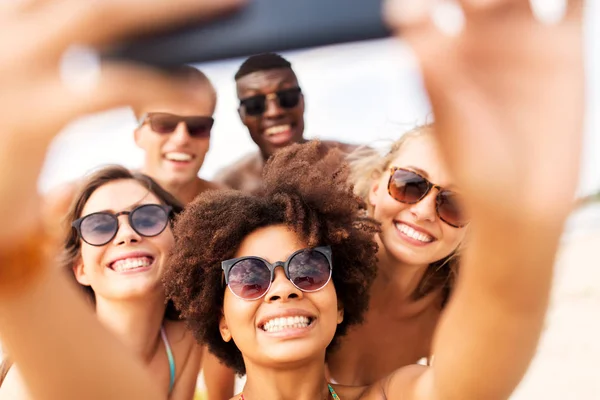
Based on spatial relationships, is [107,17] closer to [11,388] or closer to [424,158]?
[424,158]

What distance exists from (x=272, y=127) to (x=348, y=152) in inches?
18.9

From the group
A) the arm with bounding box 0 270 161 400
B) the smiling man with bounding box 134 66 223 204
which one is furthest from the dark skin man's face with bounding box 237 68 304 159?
the arm with bounding box 0 270 161 400

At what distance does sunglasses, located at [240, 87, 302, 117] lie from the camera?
3871 mm

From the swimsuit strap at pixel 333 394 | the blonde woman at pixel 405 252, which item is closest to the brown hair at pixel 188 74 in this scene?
the swimsuit strap at pixel 333 394

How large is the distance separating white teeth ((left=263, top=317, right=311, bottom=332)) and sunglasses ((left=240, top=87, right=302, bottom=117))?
1.74m

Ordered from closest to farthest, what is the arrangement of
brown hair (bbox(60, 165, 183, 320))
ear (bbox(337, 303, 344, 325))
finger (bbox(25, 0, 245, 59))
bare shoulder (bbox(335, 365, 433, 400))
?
finger (bbox(25, 0, 245, 59)) < bare shoulder (bbox(335, 365, 433, 400)) < ear (bbox(337, 303, 344, 325)) < brown hair (bbox(60, 165, 183, 320))

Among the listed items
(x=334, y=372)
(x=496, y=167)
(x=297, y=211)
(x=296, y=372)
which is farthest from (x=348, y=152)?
(x=496, y=167)

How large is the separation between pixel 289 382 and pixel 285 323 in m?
0.24

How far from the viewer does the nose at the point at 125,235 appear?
3.12 meters

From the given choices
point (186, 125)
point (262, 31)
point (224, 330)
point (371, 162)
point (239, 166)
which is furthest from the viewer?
point (239, 166)

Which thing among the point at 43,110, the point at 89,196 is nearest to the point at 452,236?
the point at 89,196

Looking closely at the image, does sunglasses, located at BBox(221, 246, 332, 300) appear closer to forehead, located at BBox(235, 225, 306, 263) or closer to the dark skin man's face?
forehead, located at BBox(235, 225, 306, 263)

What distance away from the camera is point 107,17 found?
859 millimetres

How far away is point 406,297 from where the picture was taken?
355 centimetres
